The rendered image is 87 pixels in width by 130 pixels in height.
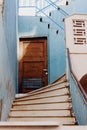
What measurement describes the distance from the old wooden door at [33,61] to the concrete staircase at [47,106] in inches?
87.7

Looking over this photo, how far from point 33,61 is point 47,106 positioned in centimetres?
384

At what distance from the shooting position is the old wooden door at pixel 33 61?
32.6 feet

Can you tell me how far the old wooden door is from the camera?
391 inches

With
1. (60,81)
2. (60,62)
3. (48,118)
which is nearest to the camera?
(48,118)

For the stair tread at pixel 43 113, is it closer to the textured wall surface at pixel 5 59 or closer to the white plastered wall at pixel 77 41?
the textured wall surface at pixel 5 59

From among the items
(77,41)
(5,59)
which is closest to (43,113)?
(5,59)

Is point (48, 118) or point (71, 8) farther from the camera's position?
point (71, 8)

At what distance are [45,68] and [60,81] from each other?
7.24 ft

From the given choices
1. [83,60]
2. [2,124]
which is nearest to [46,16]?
[83,60]

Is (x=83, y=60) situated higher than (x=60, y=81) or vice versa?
(x=83, y=60)

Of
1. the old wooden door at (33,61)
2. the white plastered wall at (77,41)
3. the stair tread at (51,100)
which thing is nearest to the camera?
the stair tread at (51,100)

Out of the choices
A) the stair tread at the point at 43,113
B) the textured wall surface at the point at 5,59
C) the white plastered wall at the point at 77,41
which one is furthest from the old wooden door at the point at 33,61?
the stair tread at the point at 43,113

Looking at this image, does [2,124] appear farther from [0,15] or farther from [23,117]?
[23,117]

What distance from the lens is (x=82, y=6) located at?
9992 millimetres
